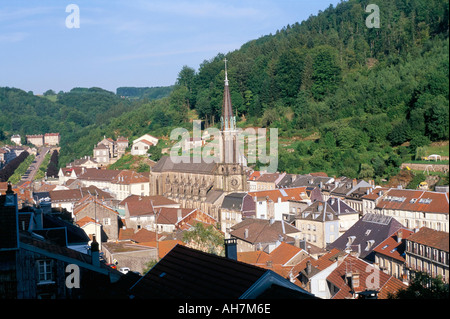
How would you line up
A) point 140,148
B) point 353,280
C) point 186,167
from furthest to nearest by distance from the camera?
1. point 140,148
2. point 186,167
3. point 353,280

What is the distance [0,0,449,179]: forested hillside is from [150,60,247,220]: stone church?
10.1m

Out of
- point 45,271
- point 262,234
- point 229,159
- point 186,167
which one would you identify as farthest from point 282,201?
point 45,271

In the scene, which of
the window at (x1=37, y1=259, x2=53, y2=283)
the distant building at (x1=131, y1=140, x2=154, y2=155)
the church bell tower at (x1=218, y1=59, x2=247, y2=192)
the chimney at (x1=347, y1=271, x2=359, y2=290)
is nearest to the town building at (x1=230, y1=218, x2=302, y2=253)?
the chimney at (x1=347, y1=271, x2=359, y2=290)

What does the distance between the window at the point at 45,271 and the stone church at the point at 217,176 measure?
142 feet

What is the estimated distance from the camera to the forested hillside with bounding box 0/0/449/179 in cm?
6234

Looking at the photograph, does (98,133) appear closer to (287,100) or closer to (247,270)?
(287,100)

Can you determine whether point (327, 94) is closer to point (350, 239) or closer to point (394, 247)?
point (350, 239)

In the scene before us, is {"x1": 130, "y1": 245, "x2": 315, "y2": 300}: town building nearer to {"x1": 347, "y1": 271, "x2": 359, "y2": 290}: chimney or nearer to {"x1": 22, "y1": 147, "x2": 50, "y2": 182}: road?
{"x1": 347, "y1": 271, "x2": 359, "y2": 290}: chimney

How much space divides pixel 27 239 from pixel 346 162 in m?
53.7

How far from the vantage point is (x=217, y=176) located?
60.5 meters

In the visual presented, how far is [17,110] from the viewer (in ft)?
617

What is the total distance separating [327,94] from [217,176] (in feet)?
118

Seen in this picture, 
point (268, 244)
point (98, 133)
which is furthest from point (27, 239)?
point (98, 133)

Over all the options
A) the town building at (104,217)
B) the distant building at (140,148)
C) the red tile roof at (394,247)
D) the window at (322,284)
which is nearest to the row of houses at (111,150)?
the distant building at (140,148)
